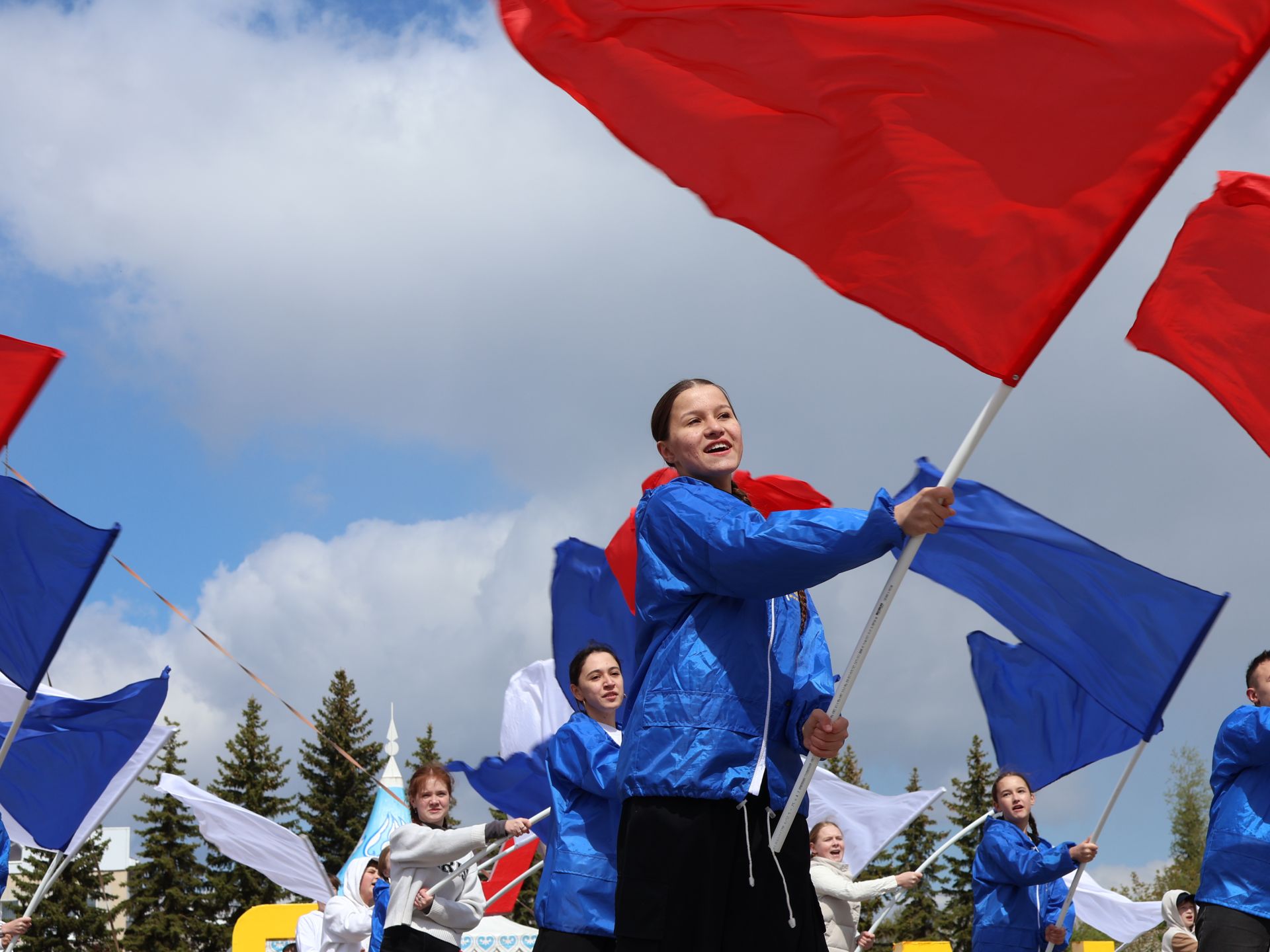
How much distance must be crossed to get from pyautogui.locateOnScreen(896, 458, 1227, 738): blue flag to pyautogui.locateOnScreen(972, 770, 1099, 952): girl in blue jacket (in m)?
1.70

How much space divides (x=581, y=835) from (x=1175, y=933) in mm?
4601

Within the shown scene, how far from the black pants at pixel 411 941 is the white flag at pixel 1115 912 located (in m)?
10.3

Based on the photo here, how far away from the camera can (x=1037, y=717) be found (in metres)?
10.3

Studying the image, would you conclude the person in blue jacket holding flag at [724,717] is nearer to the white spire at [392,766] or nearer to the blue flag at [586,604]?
the blue flag at [586,604]

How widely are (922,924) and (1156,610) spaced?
142 feet

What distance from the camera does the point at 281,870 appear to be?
17500 millimetres

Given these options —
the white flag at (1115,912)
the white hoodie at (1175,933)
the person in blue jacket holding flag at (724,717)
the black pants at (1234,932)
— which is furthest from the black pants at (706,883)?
the white flag at (1115,912)

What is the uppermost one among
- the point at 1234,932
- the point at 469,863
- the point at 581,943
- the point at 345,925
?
the point at 1234,932

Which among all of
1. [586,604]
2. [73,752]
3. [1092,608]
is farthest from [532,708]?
[1092,608]

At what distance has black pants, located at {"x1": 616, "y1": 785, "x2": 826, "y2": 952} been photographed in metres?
3.62

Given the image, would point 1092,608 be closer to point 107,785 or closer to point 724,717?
point 724,717

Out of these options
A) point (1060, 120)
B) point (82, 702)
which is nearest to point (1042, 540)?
point (1060, 120)

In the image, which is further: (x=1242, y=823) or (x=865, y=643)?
(x=1242, y=823)

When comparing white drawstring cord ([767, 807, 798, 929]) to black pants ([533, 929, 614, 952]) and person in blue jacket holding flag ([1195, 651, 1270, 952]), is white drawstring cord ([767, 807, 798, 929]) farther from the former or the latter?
person in blue jacket holding flag ([1195, 651, 1270, 952])
